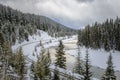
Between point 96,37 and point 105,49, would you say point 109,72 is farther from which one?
point 96,37

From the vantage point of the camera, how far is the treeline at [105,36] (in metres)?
106

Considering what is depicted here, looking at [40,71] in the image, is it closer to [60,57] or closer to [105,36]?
[60,57]

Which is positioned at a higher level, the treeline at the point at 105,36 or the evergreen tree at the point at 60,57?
the treeline at the point at 105,36

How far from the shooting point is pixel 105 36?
364 feet

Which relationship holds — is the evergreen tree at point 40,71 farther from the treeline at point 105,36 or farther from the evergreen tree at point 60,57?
the treeline at point 105,36

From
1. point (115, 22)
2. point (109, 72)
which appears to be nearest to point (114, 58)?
point (115, 22)

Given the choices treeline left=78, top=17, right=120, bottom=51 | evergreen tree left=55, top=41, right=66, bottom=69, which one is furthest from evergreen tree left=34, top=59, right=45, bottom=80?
treeline left=78, top=17, right=120, bottom=51

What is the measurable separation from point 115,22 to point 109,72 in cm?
7847

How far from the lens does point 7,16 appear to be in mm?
184125

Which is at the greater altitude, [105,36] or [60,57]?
[105,36]

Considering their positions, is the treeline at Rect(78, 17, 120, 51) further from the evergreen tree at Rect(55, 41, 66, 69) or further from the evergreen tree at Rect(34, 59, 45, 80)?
the evergreen tree at Rect(34, 59, 45, 80)

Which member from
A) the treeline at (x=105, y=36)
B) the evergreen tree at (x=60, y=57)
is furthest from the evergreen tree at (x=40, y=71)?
the treeline at (x=105, y=36)

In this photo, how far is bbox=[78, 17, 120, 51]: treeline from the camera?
106 m

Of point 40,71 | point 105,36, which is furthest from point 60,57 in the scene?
point 105,36
